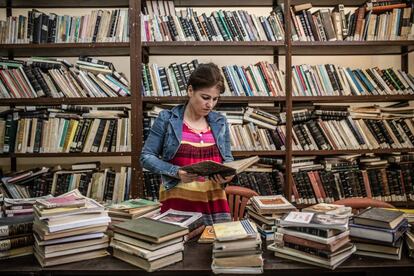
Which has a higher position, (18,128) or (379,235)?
(18,128)

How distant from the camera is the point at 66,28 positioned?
106 inches

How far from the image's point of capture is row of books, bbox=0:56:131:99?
267 cm

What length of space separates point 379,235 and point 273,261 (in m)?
0.37

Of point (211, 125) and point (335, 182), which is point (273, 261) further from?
point (335, 182)

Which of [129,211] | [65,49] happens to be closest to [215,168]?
[129,211]

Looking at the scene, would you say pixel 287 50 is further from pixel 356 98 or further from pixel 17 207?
pixel 17 207

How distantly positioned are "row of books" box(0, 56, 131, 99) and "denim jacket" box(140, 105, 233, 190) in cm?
90

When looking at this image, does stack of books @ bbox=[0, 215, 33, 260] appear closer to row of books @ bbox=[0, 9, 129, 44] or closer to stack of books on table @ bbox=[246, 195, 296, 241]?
stack of books on table @ bbox=[246, 195, 296, 241]

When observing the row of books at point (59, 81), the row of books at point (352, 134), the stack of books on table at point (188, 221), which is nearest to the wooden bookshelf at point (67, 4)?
the row of books at point (59, 81)

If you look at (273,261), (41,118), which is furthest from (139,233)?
(41,118)

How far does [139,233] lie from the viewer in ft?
3.86

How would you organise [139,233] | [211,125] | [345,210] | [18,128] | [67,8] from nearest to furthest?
[139,233] → [345,210] → [211,125] → [18,128] → [67,8]

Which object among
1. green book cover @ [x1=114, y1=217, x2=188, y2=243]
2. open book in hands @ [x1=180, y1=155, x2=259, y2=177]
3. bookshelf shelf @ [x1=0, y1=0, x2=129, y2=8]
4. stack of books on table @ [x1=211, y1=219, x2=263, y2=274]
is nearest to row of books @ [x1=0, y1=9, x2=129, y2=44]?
bookshelf shelf @ [x1=0, y1=0, x2=129, y2=8]

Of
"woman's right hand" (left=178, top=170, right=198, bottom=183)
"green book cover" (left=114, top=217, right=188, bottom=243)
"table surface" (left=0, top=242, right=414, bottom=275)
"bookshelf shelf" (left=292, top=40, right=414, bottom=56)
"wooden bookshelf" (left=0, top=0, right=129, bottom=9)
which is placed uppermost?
"wooden bookshelf" (left=0, top=0, right=129, bottom=9)
